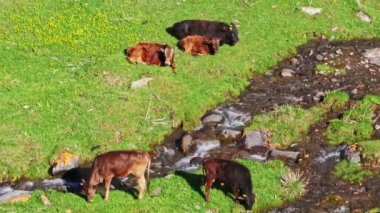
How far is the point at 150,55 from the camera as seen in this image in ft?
89.4

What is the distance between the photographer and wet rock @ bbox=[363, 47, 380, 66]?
29.8 m

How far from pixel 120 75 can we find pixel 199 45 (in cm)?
400

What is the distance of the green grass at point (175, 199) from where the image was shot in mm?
19375

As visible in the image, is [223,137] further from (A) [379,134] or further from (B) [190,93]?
(A) [379,134]

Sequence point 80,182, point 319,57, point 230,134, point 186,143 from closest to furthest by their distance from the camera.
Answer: point 80,182
point 186,143
point 230,134
point 319,57

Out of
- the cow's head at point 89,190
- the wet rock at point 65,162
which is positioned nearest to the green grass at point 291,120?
the wet rock at point 65,162

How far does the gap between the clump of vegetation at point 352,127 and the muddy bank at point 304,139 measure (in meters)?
0.39

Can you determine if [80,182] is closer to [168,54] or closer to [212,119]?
[212,119]

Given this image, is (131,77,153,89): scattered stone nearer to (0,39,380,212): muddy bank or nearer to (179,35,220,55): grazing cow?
(0,39,380,212): muddy bank

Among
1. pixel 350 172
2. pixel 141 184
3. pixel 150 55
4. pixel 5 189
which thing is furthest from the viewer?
pixel 150 55

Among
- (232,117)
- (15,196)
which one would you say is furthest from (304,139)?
(15,196)

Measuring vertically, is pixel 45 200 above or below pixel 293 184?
above

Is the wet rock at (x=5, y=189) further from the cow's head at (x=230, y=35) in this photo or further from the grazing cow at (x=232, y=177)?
the cow's head at (x=230, y=35)

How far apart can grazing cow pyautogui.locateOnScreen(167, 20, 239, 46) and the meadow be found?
14.8 inches
